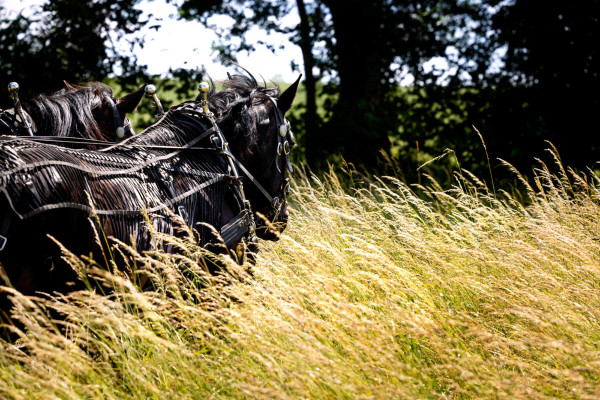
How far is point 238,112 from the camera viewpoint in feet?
10.5

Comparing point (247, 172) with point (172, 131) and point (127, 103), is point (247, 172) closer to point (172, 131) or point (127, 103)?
point (172, 131)

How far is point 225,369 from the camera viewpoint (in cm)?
209

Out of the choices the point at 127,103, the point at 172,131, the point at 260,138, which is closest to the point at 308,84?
the point at 127,103

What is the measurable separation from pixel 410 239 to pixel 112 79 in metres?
7.34

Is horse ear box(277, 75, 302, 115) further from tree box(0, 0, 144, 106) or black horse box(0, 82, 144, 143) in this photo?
tree box(0, 0, 144, 106)

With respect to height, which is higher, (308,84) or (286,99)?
(308,84)

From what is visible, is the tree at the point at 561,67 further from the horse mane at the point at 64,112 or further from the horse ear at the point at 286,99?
the horse mane at the point at 64,112

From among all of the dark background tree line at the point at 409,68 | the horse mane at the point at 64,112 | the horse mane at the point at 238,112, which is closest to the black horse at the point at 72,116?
the horse mane at the point at 64,112

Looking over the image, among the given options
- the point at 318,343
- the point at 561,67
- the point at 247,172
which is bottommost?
the point at 318,343

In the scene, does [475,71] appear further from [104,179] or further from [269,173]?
[104,179]

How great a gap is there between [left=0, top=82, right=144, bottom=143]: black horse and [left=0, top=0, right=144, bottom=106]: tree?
5661mm

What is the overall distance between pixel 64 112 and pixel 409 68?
6.94 metres

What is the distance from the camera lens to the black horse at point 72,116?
10.3 feet

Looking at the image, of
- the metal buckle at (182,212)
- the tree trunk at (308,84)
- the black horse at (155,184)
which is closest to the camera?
the black horse at (155,184)
